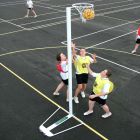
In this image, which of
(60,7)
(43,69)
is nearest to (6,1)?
(60,7)

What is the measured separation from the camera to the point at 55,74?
13.4 metres

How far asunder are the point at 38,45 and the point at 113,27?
726 centimetres

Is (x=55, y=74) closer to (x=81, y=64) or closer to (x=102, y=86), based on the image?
(x=81, y=64)

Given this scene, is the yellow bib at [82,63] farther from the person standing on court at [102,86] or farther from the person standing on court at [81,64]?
the person standing on court at [102,86]

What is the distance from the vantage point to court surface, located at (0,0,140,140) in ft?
30.9

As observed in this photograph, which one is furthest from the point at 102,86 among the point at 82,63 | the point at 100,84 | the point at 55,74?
the point at 55,74

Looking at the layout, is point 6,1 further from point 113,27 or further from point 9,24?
point 113,27

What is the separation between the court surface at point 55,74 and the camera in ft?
30.9

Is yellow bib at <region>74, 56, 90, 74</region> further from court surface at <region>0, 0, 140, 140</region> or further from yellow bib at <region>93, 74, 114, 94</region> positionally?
court surface at <region>0, 0, 140, 140</region>

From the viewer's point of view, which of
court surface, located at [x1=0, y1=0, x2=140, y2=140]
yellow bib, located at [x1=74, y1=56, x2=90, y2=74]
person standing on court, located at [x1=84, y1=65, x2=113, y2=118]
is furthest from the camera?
A: yellow bib, located at [x1=74, y1=56, x2=90, y2=74]

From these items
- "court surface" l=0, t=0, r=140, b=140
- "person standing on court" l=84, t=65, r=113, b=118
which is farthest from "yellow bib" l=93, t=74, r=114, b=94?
"court surface" l=0, t=0, r=140, b=140

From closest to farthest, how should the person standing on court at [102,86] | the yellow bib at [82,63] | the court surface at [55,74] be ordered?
the person standing on court at [102,86] → the court surface at [55,74] → the yellow bib at [82,63]

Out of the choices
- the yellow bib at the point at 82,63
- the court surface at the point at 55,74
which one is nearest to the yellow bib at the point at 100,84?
the yellow bib at the point at 82,63

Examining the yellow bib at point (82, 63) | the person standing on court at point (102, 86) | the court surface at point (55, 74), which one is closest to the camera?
the person standing on court at point (102, 86)
